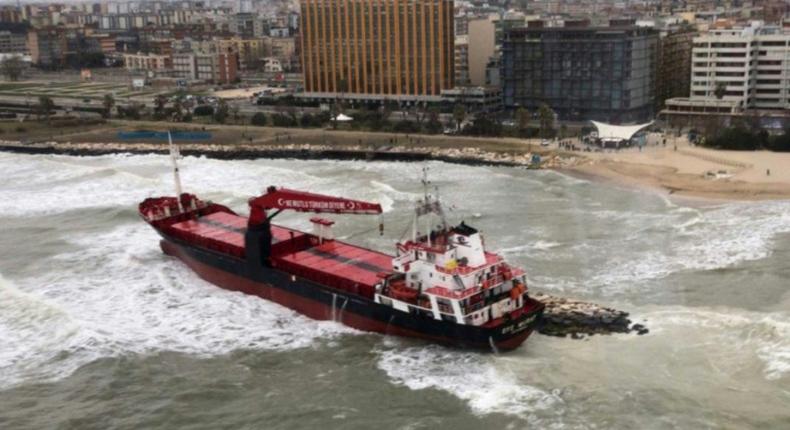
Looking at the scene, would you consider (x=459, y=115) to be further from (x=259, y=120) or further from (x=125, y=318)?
(x=125, y=318)

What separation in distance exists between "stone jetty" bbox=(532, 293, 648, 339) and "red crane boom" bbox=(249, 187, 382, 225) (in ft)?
23.5

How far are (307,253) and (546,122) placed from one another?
117ft

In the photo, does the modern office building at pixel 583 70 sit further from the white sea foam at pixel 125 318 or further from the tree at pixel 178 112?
the white sea foam at pixel 125 318

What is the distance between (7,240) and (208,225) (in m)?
10.9

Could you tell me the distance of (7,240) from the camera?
A: 126ft

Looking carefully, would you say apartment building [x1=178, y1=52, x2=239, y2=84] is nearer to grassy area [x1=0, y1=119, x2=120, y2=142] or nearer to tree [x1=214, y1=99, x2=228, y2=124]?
grassy area [x1=0, y1=119, x2=120, y2=142]

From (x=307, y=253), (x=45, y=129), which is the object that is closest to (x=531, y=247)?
(x=307, y=253)

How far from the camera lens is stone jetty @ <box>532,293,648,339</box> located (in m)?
24.9

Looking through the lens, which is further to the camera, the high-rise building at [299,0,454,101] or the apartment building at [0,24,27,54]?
the apartment building at [0,24,27,54]

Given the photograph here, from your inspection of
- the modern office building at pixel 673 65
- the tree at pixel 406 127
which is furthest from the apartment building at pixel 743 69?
the tree at pixel 406 127

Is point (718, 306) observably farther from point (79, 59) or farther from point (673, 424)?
point (79, 59)

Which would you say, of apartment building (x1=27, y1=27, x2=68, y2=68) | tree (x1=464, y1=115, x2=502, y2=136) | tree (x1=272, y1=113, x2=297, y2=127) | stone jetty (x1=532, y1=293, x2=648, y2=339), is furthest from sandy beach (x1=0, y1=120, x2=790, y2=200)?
apartment building (x1=27, y1=27, x2=68, y2=68)

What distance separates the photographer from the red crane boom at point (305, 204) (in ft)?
93.8

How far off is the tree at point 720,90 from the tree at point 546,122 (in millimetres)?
13325
